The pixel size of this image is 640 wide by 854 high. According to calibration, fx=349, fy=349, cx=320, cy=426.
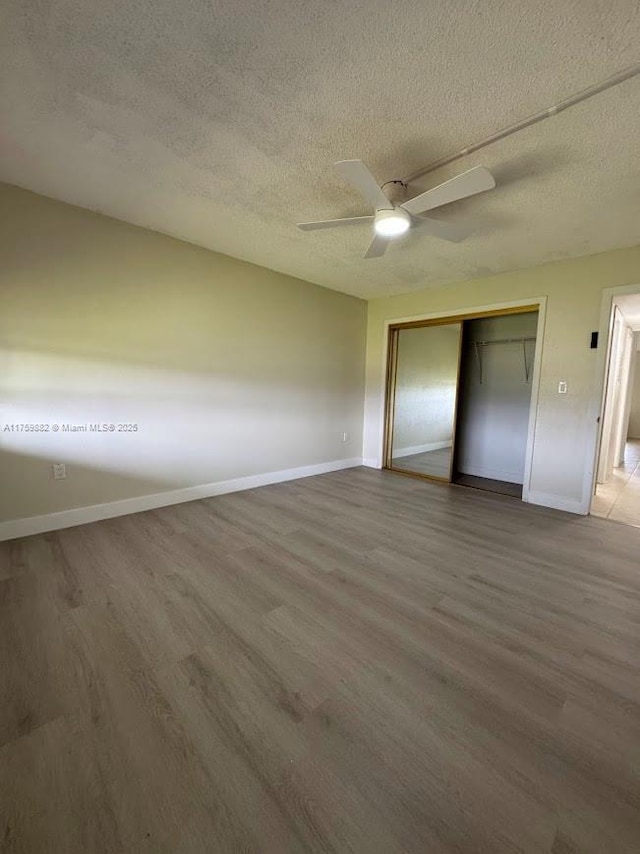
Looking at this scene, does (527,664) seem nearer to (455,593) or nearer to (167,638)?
(455,593)

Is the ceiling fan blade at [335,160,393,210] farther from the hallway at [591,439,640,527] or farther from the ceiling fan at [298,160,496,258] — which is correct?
the hallway at [591,439,640,527]

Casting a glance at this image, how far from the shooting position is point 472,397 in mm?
5070

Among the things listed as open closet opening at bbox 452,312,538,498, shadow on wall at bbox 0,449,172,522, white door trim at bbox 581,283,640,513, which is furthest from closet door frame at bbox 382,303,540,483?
shadow on wall at bbox 0,449,172,522

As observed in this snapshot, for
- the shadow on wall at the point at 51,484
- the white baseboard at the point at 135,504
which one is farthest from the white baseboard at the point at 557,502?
the shadow on wall at the point at 51,484

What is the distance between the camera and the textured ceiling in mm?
1287

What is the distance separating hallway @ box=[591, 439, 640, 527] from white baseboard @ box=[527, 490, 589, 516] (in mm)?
167

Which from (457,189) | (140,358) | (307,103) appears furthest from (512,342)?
(140,358)

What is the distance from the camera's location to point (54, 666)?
1.45 m

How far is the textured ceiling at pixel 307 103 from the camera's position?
1287 mm

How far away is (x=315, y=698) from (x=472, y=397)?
4.59m

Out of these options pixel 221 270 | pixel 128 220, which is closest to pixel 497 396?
pixel 221 270

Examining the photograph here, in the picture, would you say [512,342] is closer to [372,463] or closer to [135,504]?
[372,463]

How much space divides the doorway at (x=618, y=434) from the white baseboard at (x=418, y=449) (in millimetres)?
2327

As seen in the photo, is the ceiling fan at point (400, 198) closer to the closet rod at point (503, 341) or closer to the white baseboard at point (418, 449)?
the closet rod at point (503, 341)
